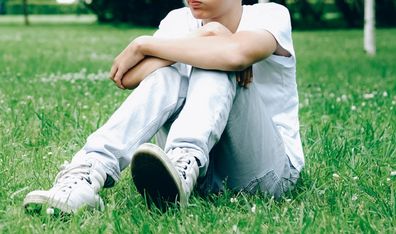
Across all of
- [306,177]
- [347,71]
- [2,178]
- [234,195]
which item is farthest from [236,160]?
[347,71]

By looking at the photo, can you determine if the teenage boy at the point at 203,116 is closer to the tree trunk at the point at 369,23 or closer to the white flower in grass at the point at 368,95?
the white flower in grass at the point at 368,95

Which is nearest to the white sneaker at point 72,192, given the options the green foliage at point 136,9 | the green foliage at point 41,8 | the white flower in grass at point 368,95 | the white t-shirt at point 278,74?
the white t-shirt at point 278,74

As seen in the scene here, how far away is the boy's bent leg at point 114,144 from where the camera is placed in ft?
9.16

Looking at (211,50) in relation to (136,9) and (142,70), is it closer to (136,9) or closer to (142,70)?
(142,70)

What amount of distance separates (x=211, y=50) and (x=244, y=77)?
0.17 metres

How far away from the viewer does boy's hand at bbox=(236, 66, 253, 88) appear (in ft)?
9.89

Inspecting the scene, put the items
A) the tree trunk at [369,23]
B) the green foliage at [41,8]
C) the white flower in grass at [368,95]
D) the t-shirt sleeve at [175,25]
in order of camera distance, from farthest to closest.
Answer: the green foliage at [41,8] < the tree trunk at [369,23] < the white flower in grass at [368,95] < the t-shirt sleeve at [175,25]

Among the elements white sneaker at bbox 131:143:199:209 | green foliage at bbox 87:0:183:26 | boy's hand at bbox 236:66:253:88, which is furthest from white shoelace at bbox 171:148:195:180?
green foliage at bbox 87:0:183:26

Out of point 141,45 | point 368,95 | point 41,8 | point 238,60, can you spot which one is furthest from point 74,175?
point 41,8

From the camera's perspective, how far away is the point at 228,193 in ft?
10.5

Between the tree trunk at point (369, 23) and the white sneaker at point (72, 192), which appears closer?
the white sneaker at point (72, 192)

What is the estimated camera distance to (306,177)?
11.9 feet

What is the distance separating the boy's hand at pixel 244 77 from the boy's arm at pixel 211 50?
0.08ft

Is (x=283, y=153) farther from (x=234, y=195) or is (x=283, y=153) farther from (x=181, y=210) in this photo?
(x=181, y=210)
